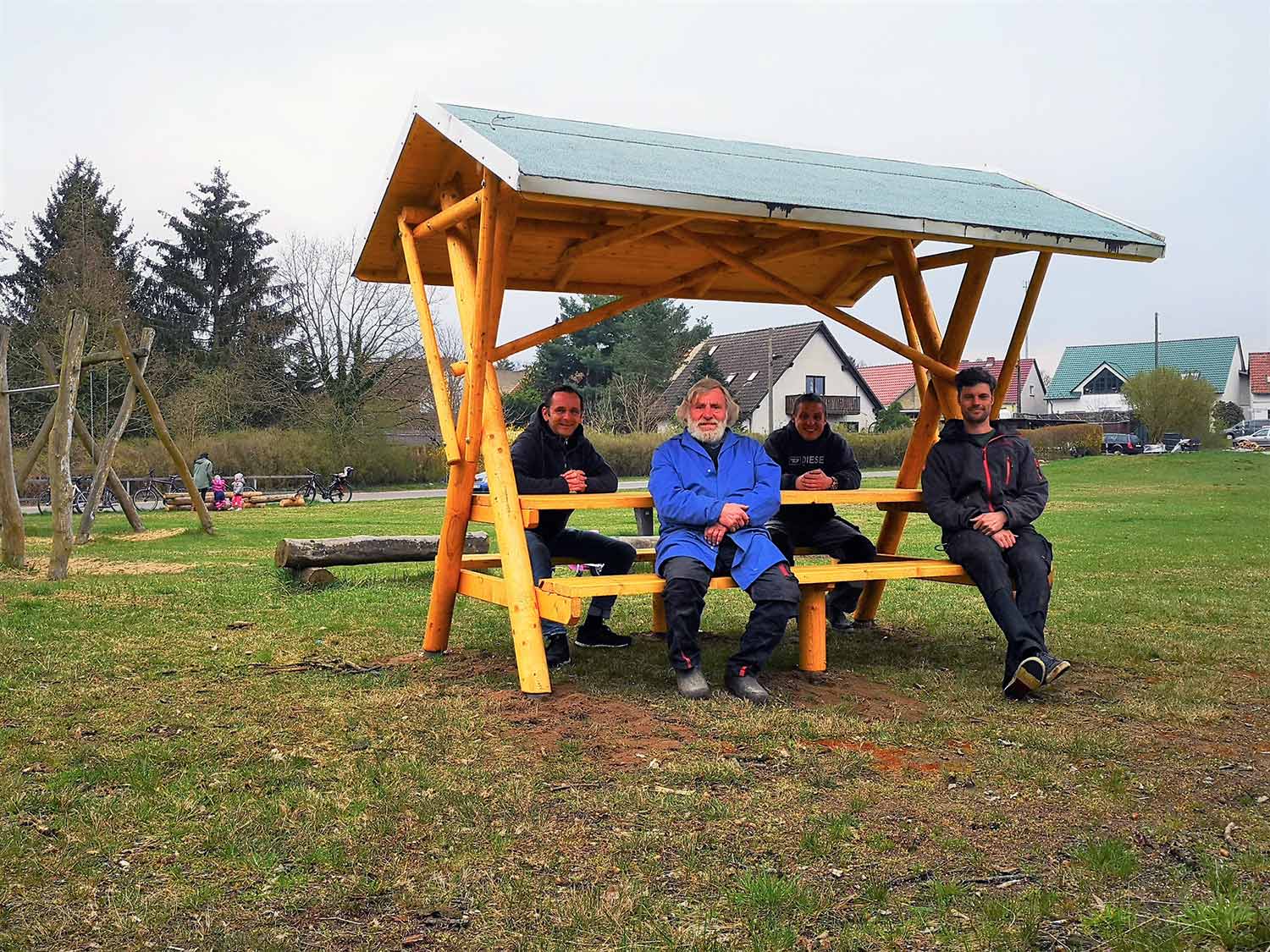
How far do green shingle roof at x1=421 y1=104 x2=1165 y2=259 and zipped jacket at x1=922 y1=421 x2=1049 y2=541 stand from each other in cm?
116

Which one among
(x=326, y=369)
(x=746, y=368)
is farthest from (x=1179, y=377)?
(x=326, y=369)

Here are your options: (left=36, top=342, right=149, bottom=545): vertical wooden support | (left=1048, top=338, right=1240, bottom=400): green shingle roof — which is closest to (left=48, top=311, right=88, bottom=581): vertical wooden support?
(left=36, top=342, right=149, bottom=545): vertical wooden support

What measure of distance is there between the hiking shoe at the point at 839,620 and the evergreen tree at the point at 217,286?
39259mm

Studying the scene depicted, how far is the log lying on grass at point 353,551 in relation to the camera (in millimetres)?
10406

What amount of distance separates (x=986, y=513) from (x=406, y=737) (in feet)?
11.1

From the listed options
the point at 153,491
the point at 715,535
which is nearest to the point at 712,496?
the point at 715,535

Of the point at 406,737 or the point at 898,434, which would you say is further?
the point at 898,434

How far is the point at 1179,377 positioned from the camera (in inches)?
2100

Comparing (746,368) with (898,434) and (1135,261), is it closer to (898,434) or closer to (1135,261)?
(898,434)

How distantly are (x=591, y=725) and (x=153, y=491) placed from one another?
2581 cm

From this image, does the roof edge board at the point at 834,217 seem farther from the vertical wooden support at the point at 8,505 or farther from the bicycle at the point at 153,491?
the bicycle at the point at 153,491

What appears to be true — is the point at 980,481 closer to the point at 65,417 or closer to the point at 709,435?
the point at 709,435

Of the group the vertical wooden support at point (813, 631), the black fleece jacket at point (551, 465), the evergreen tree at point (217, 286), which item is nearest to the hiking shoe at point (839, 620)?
→ the vertical wooden support at point (813, 631)

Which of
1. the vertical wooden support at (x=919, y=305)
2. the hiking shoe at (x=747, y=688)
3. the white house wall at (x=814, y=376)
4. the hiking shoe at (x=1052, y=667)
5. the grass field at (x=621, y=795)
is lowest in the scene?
the grass field at (x=621, y=795)
